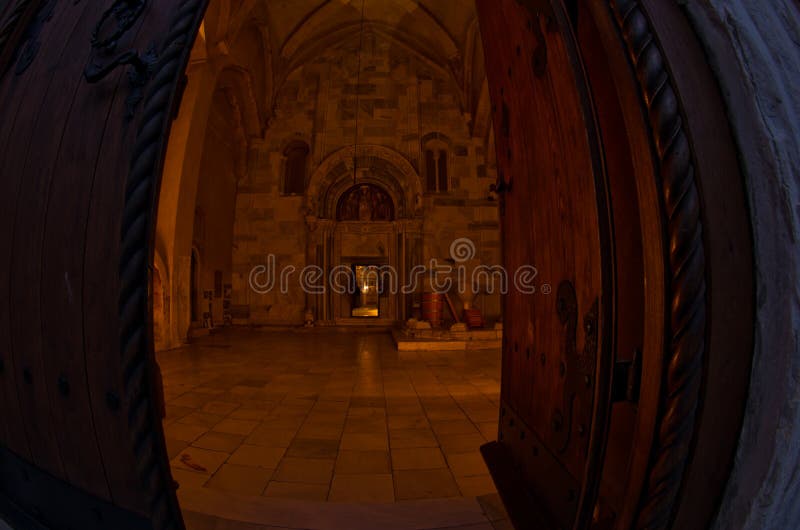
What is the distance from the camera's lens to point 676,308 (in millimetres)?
690

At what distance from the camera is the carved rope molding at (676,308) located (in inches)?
26.7

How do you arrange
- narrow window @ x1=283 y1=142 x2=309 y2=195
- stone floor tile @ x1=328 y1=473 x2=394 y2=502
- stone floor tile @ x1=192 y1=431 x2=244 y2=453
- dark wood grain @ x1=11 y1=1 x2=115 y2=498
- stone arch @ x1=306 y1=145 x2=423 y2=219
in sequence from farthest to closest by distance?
1. narrow window @ x1=283 y1=142 x2=309 y2=195
2. stone arch @ x1=306 y1=145 x2=423 y2=219
3. stone floor tile @ x1=192 y1=431 x2=244 y2=453
4. stone floor tile @ x1=328 y1=473 x2=394 y2=502
5. dark wood grain @ x1=11 y1=1 x2=115 y2=498

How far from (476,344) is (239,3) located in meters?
10.1

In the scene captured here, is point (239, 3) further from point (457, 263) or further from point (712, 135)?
point (712, 135)

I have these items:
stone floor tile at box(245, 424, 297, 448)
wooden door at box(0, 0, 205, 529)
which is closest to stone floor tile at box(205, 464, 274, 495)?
stone floor tile at box(245, 424, 297, 448)

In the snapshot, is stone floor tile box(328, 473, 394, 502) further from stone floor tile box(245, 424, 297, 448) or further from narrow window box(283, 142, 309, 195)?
narrow window box(283, 142, 309, 195)

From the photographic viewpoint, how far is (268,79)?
12133 mm

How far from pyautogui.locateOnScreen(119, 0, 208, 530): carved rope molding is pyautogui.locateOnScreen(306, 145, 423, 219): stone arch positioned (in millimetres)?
11794

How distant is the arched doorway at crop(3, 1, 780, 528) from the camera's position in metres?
0.70

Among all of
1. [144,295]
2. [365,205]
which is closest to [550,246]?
[144,295]

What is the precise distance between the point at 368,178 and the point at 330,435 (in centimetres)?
1110

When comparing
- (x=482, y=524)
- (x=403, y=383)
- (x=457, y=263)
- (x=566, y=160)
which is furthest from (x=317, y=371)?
(x=457, y=263)

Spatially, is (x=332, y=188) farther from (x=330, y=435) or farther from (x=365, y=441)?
(x=365, y=441)

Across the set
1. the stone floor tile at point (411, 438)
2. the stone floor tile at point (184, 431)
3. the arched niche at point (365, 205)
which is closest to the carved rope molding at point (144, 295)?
the stone floor tile at point (411, 438)
